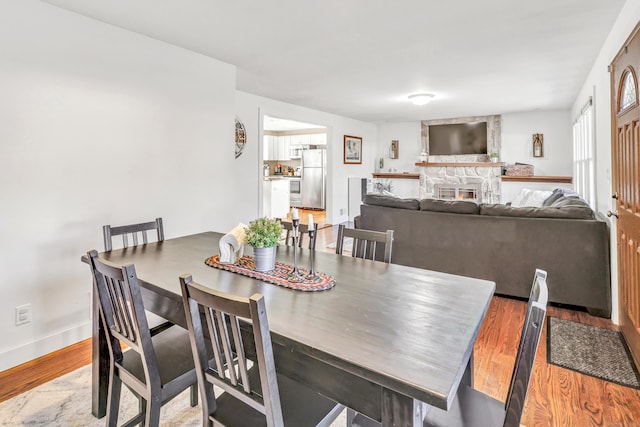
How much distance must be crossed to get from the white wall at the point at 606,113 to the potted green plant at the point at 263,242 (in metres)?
2.57

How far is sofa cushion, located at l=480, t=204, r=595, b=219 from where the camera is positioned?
10.2ft

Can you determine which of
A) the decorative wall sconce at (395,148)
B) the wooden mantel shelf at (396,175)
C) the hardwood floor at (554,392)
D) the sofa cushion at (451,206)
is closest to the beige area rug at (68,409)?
the hardwood floor at (554,392)

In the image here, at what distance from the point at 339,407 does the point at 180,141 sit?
282 centimetres

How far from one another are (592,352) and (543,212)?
51.0 inches

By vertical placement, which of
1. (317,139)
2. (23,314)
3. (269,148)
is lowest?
(23,314)

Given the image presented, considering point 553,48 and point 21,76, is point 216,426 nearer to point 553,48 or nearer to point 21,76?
point 21,76

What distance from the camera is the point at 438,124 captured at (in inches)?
307

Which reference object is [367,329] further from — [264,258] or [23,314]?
[23,314]

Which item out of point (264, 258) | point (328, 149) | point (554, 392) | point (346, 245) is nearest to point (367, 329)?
point (264, 258)

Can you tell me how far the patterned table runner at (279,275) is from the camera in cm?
151

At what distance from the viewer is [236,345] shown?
40.8 inches

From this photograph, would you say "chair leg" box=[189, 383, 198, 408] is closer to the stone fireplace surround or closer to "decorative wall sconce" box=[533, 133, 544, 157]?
the stone fireplace surround

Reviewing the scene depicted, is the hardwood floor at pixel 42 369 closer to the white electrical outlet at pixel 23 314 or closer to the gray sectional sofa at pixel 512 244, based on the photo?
the white electrical outlet at pixel 23 314

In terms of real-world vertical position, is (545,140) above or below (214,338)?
above
